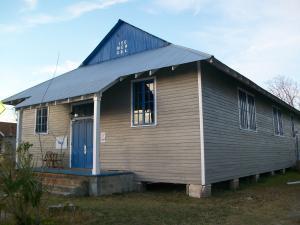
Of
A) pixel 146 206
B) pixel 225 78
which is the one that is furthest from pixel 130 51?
pixel 146 206

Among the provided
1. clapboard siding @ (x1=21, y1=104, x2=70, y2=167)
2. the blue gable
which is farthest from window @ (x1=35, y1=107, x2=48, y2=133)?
the blue gable

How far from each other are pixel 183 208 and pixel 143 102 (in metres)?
4.40

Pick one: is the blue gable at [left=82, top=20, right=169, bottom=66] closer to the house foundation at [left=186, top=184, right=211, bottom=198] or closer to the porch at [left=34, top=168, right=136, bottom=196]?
the porch at [left=34, top=168, right=136, bottom=196]

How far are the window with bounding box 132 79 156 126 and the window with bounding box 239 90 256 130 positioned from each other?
13.7ft

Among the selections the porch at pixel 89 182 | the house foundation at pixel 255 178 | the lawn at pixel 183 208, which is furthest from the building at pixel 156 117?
the lawn at pixel 183 208

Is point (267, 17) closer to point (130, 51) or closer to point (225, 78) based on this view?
point (225, 78)

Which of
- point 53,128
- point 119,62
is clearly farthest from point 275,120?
point 53,128

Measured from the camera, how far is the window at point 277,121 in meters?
18.4

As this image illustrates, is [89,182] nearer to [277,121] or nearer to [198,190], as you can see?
[198,190]

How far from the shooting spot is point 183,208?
25.3 feet

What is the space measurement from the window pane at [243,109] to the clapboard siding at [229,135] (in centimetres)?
29

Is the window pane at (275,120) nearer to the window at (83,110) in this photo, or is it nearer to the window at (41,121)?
the window at (83,110)

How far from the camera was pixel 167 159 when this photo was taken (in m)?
10.4

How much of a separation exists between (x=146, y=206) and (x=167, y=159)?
8.80 ft
